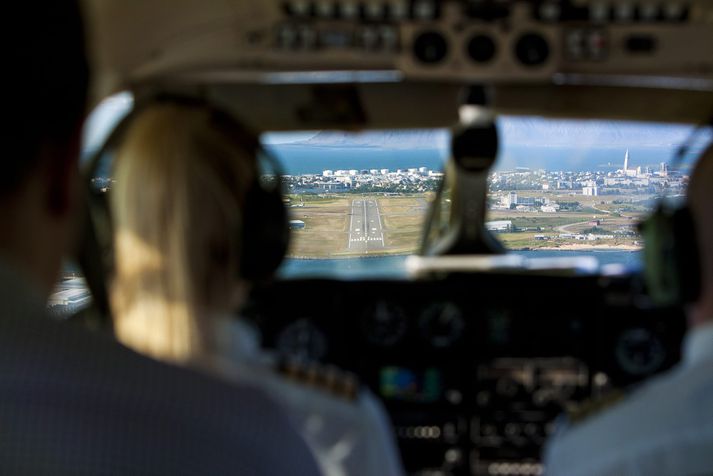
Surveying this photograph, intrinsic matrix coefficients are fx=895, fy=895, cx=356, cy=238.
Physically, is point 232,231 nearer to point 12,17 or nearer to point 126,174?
point 126,174

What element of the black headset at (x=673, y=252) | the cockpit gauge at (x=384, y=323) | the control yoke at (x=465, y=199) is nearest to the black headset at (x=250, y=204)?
the black headset at (x=673, y=252)

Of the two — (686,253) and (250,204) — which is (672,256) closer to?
(686,253)

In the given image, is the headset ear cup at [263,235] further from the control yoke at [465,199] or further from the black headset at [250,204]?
the control yoke at [465,199]

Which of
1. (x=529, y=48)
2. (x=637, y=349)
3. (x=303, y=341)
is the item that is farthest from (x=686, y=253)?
(x=303, y=341)

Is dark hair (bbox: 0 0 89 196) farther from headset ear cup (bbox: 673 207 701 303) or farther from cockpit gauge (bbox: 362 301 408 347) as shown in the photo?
cockpit gauge (bbox: 362 301 408 347)

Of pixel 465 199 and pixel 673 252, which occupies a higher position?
pixel 673 252

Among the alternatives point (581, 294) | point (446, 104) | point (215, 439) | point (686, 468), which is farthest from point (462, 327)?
point (215, 439)

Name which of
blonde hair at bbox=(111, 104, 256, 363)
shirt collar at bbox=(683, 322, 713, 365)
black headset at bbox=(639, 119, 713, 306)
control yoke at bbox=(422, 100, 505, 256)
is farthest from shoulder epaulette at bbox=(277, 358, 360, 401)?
control yoke at bbox=(422, 100, 505, 256)
